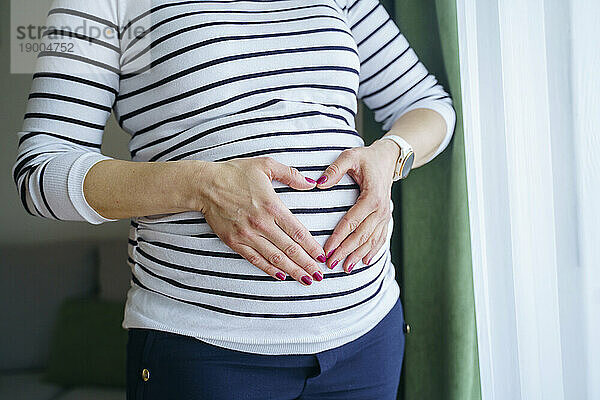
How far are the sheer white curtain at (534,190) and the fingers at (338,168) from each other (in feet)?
0.95

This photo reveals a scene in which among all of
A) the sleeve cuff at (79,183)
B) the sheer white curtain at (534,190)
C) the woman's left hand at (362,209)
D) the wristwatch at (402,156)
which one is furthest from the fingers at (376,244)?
the sleeve cuff at (79,183)

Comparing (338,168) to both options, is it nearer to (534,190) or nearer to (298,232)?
(298,232)

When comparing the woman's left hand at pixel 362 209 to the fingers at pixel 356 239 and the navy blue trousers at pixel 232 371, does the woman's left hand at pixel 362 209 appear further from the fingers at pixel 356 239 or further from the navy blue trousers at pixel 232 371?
the navy blue trousers at pixel 232 371

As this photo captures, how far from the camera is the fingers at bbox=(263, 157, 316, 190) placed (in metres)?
0.83

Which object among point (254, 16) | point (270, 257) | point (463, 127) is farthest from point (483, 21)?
point (270, 257)

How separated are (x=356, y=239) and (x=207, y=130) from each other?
298mm

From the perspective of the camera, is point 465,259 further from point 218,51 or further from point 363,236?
point 218,51

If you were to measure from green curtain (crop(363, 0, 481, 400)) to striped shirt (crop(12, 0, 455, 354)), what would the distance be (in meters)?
0.21

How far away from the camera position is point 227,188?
82 centimetres

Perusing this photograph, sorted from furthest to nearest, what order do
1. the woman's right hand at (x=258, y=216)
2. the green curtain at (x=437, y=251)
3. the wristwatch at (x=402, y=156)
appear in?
the green curtain at (x=437, y=251) → the wristwatch at (x=402, y=156) → the woman's right hand at (x=258, y=216)

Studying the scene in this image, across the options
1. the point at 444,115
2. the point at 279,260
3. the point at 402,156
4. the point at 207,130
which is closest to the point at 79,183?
the point at 207,130

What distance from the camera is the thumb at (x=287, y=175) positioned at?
83 cm

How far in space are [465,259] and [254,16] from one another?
0.62m

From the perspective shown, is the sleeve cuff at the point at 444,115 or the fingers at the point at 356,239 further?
the sleeve cuff at the point at 444,115
